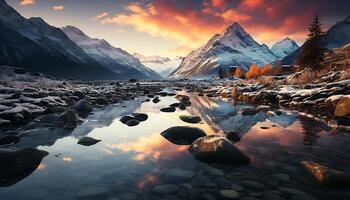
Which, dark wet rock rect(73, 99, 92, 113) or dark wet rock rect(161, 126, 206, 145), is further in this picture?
dark wet rock rect(73, 99, 92, 113)

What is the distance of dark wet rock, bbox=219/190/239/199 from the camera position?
5.93m

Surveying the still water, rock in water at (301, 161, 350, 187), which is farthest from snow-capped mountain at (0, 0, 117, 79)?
rock in water at (301, 161, 350, 187)

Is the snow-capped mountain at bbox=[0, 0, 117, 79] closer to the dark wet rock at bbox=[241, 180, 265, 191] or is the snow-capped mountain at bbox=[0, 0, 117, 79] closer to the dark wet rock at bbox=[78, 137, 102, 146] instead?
the dark wet rock at bbox=[78, 137, 102, 146]

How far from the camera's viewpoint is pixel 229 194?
239 inches

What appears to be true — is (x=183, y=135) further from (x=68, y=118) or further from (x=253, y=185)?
(x=68, y=118)

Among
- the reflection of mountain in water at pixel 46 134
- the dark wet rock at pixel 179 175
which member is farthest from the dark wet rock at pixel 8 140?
the dark wet rock at pixel 179 175

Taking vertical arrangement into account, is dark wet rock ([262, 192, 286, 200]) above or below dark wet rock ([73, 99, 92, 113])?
above

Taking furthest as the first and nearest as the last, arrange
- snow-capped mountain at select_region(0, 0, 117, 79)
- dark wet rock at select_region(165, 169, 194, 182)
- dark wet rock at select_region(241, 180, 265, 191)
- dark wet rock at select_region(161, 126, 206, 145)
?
snow-capped mountain at select_region(0, 0, 117, 79), dark wet rock at select_region(161, 126, 206, 145), dark wet rock at select_region(165, 169, 194, 182), dark wet rock at select_region(241, 180, 265, 191)

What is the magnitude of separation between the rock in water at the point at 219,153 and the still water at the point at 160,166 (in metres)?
0.30

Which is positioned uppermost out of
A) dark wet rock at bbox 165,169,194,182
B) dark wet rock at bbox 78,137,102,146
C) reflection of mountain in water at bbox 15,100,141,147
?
dark wet rock at bbox 165,169,194,182

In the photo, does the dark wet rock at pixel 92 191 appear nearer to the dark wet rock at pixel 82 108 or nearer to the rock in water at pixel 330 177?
the rock in water at pixel 330 177

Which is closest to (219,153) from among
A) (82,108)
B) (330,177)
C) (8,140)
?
(330,177)

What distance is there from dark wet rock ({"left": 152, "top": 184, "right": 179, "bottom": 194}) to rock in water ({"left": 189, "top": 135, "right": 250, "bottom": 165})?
2079mm

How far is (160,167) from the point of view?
788cm
